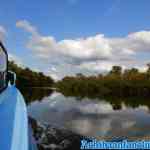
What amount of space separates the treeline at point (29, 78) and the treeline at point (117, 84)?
31.6 ft

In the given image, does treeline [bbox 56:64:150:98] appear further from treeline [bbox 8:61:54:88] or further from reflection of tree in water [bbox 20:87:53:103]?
treeline [bbox 8:61:54:88]

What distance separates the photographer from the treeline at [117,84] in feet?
163

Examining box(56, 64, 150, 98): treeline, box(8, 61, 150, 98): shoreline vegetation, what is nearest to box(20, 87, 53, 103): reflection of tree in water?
box(8, 61, 150, 98): shoreline vegetation

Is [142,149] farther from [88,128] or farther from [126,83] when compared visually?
[126,83]

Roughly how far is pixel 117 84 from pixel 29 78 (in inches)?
855

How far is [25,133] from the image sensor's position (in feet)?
4.32

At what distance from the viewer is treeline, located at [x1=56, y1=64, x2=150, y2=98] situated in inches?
1961

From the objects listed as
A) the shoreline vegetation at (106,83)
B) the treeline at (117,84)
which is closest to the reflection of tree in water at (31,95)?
the shoreline vegetation at (106,83)

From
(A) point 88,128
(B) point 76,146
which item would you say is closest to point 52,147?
(B) point 76,146

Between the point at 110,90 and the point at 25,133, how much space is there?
177ft

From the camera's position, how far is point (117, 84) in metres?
53.6

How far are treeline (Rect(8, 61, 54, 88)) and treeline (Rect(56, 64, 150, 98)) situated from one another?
9643 millimetres

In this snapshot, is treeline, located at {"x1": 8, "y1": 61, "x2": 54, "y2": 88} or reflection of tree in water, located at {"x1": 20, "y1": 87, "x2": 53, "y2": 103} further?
treeline, located at {"x1": 8, "y1": 61, "x2": 54, "y2": 88}

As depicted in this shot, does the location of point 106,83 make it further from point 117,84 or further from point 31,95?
point 31,95
